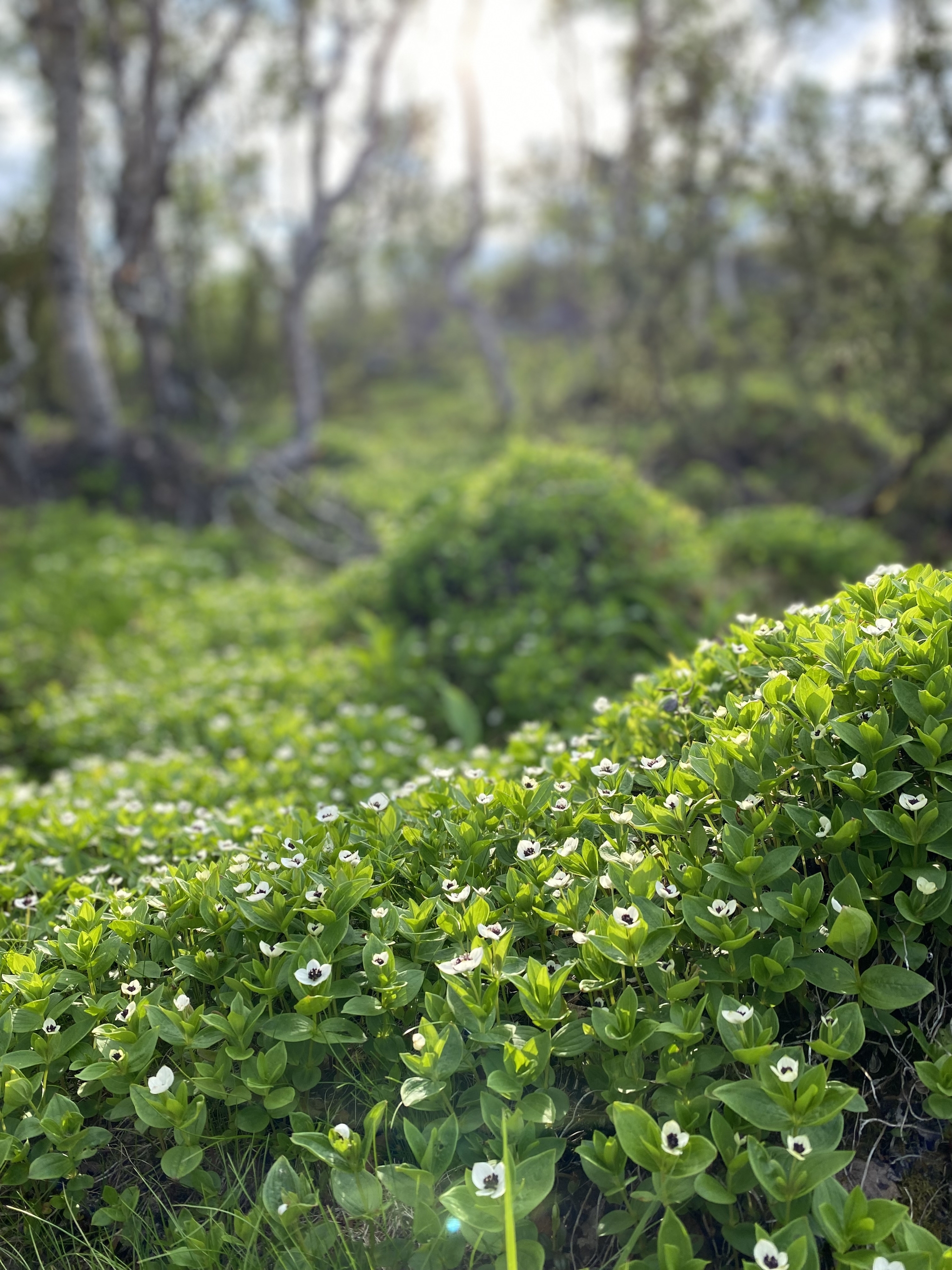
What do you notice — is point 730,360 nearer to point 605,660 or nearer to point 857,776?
point 605,660

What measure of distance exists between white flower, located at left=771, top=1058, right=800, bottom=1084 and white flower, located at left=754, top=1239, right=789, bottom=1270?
0.27 metres

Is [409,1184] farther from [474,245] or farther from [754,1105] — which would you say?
[474,245]

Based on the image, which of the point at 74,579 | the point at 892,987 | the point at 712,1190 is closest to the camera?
the point at 712,1190

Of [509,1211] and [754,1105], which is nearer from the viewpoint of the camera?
[509,1211]

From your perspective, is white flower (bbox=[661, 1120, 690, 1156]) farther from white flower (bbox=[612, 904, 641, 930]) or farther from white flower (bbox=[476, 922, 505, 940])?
white flower (bbox=[476, 922, 505, 940])

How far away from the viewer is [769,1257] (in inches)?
61.2

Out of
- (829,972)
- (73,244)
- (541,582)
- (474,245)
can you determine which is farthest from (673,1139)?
(474,245)

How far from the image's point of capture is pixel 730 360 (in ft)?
40.8

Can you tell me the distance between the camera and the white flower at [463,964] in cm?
195

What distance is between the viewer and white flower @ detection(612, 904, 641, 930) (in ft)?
6.28

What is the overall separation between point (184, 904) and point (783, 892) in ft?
4.84

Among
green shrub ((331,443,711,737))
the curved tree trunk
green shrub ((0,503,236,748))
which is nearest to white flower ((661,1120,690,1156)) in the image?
green shrub ((331,443,711,737))

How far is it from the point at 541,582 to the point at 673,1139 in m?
4.62

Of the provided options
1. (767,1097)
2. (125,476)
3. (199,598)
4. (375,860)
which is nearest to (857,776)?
(767,1097)
